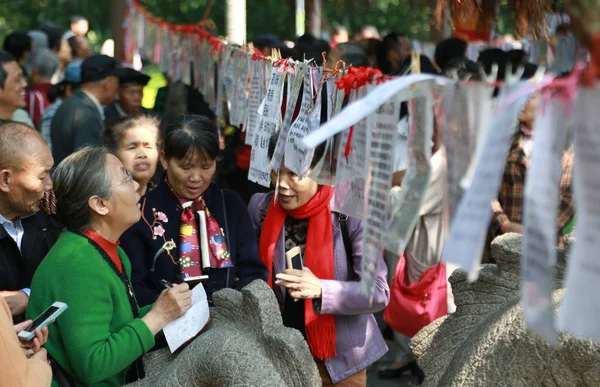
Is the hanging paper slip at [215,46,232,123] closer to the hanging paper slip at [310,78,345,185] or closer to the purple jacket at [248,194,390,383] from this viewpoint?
the purple jacket at [248,194,390,383]

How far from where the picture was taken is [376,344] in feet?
12.6

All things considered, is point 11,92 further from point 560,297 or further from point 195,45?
point 560,297

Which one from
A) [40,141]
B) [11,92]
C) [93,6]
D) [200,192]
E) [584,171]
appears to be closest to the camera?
[584,171]

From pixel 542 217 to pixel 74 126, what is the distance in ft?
15.5

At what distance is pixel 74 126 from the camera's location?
19.2 ft

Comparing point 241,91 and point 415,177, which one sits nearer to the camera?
point 415,177

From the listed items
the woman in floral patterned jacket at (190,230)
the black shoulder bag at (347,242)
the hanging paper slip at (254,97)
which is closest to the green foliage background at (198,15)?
the hanging paper slip at (254,97)

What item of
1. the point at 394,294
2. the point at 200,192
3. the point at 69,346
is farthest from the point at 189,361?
the point at 394,294

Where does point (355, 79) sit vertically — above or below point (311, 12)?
below

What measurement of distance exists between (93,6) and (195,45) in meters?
12.5

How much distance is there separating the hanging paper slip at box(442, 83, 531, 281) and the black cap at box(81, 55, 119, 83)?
4.93 meters

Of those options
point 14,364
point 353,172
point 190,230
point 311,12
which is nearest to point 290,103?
point 190,230

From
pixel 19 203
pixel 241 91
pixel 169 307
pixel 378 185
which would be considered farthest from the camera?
pixel 241 91

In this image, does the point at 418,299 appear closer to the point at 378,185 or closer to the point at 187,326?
the point at 187,326
